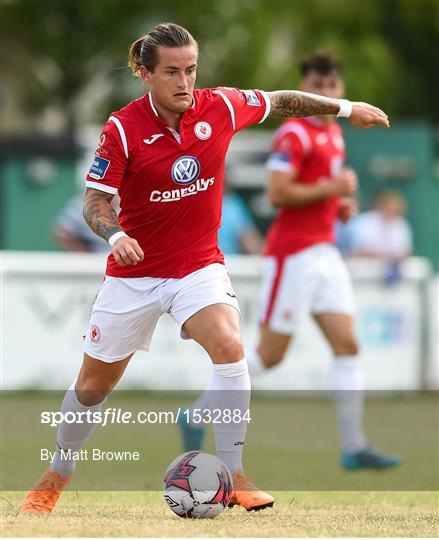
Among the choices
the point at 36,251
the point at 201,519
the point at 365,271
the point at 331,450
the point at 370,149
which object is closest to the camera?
the point at 201,519

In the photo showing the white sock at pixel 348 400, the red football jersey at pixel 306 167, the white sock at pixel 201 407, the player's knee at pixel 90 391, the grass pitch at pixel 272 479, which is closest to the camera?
the grass pitch at pixel 272 479

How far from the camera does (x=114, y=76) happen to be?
34.5 m

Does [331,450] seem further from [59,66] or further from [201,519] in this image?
[59,66]

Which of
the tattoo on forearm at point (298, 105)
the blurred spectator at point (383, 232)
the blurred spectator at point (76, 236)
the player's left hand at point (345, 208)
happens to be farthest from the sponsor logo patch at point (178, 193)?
the blurred spectator at point (383, 232)

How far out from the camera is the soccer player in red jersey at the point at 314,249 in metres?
10.3

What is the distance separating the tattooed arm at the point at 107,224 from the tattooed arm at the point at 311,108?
1.13 meters

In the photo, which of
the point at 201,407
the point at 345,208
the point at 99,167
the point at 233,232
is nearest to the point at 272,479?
the point at 201,407

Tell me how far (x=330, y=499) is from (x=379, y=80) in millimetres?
29185

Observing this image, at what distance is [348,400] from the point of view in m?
10.4

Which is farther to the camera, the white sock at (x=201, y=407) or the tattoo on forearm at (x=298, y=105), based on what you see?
the white sock at (x=201, y=407)

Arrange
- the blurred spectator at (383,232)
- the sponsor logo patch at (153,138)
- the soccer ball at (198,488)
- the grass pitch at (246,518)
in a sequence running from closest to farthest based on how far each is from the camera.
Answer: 1. the grass pitch at (246,518)
2. the soccer ball at (198,488)
3. the sponsor logo patch at (153,138)
4. the blurred spectator at (383,232)

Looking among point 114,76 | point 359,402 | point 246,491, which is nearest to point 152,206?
point 246,491

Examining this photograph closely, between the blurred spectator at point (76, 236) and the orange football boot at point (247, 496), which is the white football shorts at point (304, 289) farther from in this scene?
the blurred spectator at point (76, 236)

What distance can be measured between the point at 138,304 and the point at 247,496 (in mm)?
1079
